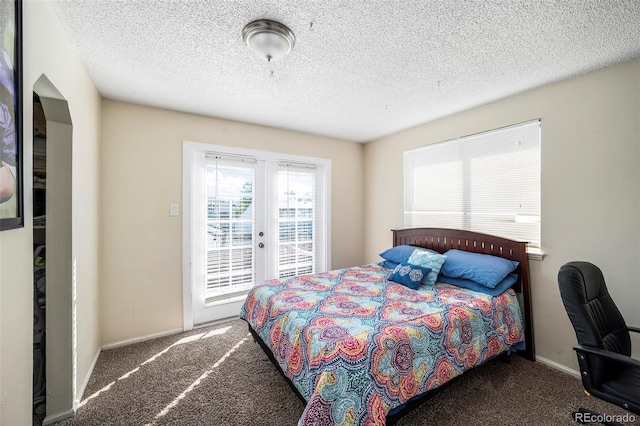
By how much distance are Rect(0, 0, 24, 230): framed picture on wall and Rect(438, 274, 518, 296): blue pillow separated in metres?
3.01

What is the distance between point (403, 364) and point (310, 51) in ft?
7.09

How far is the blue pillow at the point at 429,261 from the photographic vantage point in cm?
259

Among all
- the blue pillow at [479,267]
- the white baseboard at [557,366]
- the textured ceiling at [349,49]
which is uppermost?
the textured ceiling at [349,49]

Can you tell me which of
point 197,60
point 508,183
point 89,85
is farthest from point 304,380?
point 89,85

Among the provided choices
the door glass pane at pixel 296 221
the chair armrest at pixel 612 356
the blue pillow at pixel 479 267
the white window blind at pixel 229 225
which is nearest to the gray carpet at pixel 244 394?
the chair armrest at pixel 612 356

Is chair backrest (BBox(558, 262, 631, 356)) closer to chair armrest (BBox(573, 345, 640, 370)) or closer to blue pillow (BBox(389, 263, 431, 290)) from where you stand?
chair armrest (BBox(573, 345, 640, 370))

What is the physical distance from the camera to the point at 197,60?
6.57 feet

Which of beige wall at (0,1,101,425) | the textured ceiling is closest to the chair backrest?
the textured ceiling

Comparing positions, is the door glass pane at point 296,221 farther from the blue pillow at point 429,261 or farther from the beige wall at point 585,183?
the beige wall at point 585,183

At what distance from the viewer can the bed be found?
4.63 ft

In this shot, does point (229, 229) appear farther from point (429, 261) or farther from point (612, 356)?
point (612, 356)

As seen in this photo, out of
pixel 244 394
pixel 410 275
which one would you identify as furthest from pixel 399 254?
pixel 244 394

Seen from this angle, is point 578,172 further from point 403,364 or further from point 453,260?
point 403,364

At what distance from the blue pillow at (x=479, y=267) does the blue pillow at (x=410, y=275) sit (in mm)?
249
